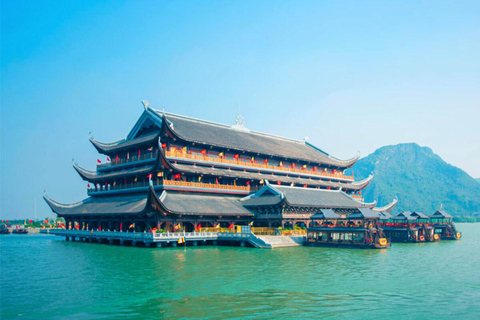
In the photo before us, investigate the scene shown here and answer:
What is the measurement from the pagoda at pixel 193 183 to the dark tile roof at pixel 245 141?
246mm

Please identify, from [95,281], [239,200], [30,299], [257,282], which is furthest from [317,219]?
[30,299]

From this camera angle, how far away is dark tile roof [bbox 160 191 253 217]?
49281 millimetres

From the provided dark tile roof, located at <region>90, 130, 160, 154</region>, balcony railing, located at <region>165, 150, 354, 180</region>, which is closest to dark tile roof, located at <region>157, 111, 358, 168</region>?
balcony railing, located at <region>165, 150, 354, 180</region>

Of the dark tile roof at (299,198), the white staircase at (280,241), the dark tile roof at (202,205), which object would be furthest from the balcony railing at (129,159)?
the white staircase at (280,241)

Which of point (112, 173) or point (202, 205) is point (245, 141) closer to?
point (202, 205)

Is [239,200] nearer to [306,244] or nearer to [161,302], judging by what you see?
[306,244]

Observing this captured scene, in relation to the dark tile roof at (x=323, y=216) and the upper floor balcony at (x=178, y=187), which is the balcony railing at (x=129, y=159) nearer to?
the upper floor balcony at (x=178, y=187)

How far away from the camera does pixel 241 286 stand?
Result: 25.1m

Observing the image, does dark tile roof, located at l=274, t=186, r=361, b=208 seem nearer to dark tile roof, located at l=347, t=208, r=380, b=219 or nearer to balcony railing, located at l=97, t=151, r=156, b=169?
dark tile roof, located at l=347, t=208, r=380, b=219

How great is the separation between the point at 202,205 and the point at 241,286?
28.1 metres

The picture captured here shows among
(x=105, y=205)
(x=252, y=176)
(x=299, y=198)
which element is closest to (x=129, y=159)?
(x=105, y=205)

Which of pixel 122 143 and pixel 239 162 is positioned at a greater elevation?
pixel 122 143

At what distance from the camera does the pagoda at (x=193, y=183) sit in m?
52.1

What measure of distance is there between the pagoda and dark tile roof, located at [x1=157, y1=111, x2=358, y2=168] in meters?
0.25
